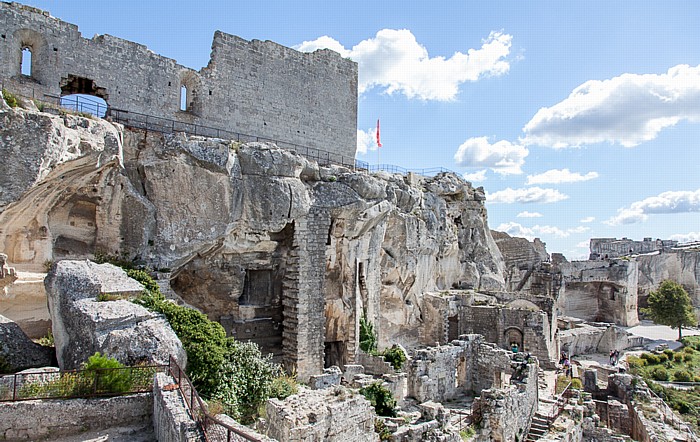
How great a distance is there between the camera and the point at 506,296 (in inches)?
1022

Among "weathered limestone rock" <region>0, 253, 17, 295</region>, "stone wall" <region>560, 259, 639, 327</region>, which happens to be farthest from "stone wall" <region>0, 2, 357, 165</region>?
"stone wall" <region>560, 259, 639, 327</region>

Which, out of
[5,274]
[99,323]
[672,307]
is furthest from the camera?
[672,307]

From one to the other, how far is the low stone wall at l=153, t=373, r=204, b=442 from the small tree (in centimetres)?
3778

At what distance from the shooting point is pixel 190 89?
803 inches

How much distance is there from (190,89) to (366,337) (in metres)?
13.6

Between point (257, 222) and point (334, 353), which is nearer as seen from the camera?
point (257, 222)

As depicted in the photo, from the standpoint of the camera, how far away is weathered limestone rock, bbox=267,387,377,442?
9.12 meters

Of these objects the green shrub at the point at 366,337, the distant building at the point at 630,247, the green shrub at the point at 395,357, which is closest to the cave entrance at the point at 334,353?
the green shrub at the point at 366,337

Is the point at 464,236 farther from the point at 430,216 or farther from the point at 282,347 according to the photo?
the point at 282,347

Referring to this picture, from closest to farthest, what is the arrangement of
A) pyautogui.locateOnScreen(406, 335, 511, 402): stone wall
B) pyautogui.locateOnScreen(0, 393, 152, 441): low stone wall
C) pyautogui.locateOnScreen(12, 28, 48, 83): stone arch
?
pyautogui.locateOnScreen(0, 393, 152, 441): low stone wall < pyautogui.locateOnScreen(406, 335, 511, 402): stone wall < pyautogui.locateOnScreen(12, 28, 48, 83): stone arch

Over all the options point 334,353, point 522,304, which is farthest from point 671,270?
point 334,353

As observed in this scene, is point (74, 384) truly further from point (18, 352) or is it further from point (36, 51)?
point (36, 51)

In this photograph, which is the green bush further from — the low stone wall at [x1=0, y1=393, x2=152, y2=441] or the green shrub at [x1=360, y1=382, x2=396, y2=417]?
the green shrub at [x1=360, y1=382, x2=396, y2=417]

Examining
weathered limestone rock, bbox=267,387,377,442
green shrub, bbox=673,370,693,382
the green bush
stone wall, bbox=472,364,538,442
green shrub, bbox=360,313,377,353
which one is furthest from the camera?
green shrub, bbox=673,370,693,382
